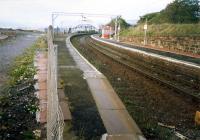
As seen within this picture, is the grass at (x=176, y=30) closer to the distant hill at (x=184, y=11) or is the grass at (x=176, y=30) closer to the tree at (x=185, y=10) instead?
the distant hill at (x=184, y=11)

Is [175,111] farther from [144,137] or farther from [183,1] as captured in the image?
[183,1]

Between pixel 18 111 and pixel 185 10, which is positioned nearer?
pixel 18 111

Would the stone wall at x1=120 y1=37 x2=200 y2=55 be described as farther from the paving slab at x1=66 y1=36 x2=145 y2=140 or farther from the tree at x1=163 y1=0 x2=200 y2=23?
the paving slab at x1=66 y1=36 x2=145 y2=140

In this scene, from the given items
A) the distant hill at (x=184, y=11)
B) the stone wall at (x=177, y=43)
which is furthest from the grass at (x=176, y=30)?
the distant hill at (x=184, y=11)

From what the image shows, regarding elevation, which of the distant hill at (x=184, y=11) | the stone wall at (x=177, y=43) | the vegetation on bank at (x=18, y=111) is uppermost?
the distant hill at (x=184, y=11)

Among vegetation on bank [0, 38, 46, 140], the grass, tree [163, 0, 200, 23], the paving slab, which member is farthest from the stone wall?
vegetation on bank [0, 38, 46, 140]

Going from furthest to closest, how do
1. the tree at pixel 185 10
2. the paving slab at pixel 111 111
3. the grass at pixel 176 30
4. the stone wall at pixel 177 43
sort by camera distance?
the tree at pixel 185 10 < the grass at pixel 176 30 < the stone wall at pixel 177 43 < the paving slab at pixel 111 111

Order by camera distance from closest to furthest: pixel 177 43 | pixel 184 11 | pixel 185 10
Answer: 1. pixel 177 43
2. pixel 185 10
3. pixel 184 11

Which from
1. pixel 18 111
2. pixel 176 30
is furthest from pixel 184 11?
pixel 18 111

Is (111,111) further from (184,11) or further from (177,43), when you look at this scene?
(184,11)

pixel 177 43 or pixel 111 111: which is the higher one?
pixel 111 111

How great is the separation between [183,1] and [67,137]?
4627cm

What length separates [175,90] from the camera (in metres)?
14.6

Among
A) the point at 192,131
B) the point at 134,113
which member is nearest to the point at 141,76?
the point at 134,113
